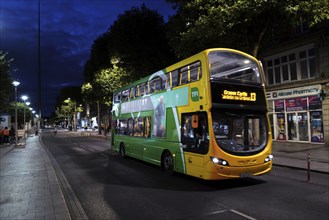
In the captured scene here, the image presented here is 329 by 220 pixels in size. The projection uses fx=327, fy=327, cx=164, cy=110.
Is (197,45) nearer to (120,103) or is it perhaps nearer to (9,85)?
(120,103)

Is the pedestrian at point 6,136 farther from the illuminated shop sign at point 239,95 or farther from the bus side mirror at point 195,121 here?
the illuminated shop sign at point 239,95

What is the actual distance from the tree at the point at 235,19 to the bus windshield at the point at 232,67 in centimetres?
573

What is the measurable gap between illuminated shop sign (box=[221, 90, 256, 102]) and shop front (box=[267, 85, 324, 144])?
14240 millimetres

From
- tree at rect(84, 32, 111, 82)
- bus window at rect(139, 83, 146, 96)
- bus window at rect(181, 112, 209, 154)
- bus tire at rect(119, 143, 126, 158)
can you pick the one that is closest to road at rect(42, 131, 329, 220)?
bus window at rect(181, 112, 209, 154)

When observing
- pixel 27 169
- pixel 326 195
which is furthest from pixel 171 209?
pixel 27 169

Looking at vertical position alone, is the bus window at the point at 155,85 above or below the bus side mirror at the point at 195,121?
above

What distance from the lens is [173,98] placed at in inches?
459

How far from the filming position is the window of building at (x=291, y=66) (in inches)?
919

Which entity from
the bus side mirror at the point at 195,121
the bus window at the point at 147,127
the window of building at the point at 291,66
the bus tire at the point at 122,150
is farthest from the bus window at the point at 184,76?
the window of building at the point at 291,66

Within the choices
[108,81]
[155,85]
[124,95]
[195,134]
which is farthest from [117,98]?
[108,81]

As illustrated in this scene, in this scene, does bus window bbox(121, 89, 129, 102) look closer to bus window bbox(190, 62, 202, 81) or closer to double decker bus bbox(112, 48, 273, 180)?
double decker bus bbox(112, 48, 273, 180)

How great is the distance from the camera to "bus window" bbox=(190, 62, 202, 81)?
10.1 meters

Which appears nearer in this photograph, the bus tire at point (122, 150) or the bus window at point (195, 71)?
the bus window at point (195, 71)

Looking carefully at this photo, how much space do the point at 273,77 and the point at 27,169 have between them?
20.4 meters
